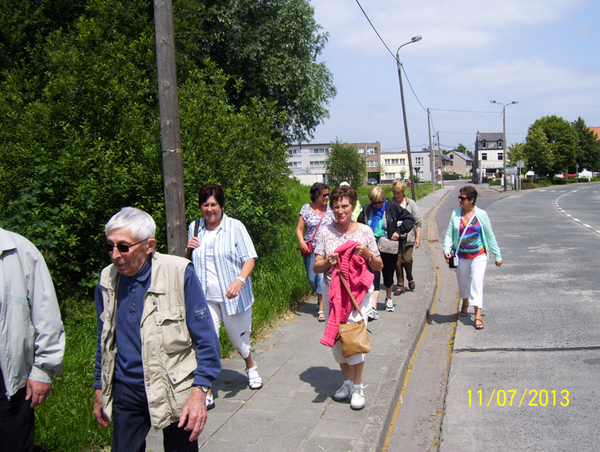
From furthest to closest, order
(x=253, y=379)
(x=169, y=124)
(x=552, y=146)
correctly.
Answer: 1. (x=552, y=146)
2. (x=169, y=124)
3. (x=253, y=379)

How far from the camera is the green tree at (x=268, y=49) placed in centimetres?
1584

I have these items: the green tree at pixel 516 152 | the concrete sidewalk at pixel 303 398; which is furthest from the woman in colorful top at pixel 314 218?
the green tree at pixel 516 152

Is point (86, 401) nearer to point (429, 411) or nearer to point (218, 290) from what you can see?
point (218, 290)

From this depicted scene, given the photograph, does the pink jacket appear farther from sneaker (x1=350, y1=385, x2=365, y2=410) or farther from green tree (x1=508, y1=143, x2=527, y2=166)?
green tree (x1=508, y1=143, x2=527, y2=166)

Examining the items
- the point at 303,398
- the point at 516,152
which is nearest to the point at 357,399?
the point at 303,398

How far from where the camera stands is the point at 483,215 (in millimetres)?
6723

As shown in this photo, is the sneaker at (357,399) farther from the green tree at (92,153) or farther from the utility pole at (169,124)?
the green tree at (92,153)

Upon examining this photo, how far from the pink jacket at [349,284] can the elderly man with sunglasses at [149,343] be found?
1.61 meters

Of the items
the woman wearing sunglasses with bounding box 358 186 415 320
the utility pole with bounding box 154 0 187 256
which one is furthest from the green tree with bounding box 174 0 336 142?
the utility pole with bounding box 154 0 187 256

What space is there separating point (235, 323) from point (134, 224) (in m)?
2.08

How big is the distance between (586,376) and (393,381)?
1803mm

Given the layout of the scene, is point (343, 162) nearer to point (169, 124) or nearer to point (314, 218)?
point (314, 218)

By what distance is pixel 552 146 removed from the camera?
82312 mm

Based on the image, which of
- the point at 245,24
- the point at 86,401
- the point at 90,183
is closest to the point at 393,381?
the point at 86,401
